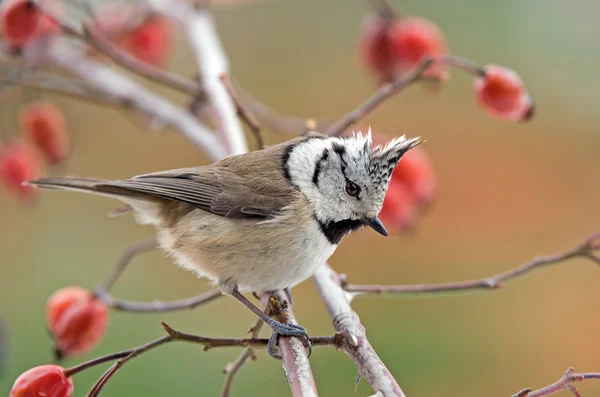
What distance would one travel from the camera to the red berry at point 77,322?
4.00 feet

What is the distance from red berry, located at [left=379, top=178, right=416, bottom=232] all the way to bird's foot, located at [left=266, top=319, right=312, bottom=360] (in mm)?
538

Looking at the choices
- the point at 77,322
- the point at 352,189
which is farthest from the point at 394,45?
the point at 77,322

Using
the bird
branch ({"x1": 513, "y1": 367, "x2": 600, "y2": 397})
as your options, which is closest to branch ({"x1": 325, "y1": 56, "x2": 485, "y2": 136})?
the bird

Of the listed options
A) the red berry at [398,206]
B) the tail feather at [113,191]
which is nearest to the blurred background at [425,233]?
the red berry at [398,206]

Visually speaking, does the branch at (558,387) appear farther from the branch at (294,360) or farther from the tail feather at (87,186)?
the tail feather at (87,186)

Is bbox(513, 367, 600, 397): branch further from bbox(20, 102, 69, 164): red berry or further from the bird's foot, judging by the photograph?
bbox(20, 102, 69, 164): red berry

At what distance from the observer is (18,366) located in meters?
2.01

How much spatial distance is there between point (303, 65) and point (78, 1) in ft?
7.63

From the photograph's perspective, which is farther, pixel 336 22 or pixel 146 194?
pixel 336 22

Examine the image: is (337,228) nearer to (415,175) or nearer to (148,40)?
(415,175)

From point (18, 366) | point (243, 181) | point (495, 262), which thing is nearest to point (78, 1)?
point (243, 181)

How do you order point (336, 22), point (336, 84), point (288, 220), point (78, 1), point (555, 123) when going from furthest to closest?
point (336, 22) → point (336, 84) → point (555, 123) → point (78, 1) → point (288, 220)

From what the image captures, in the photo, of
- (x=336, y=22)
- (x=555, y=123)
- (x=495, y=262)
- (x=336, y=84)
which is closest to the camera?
(x=495, y=262)

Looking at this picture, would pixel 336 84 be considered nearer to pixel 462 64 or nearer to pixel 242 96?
pixel 242 96
